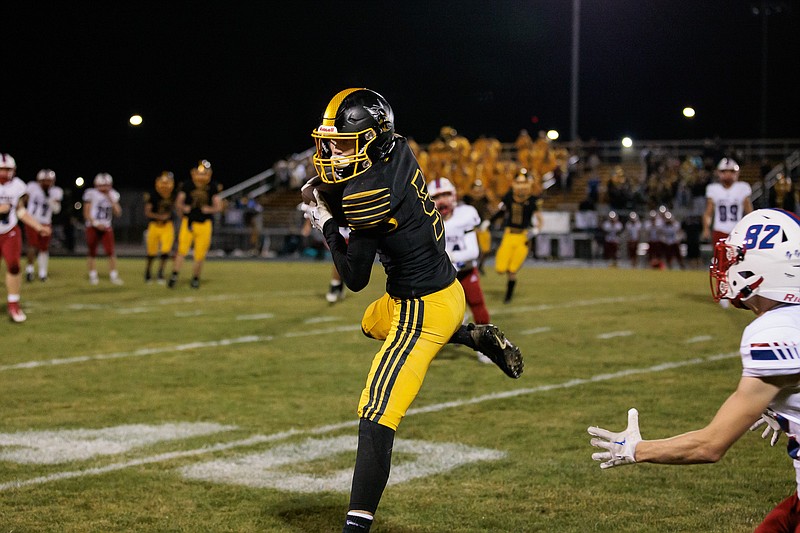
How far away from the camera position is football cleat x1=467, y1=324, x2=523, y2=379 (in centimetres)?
423

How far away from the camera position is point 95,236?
58.2 ft

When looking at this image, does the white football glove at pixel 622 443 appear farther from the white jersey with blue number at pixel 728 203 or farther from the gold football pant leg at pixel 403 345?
the white jersey with blue number at pixel 728 203

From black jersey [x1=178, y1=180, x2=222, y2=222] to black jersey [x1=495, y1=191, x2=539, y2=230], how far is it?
4761 millimetres

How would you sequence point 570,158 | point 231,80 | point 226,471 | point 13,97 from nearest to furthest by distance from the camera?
point 226,471 → point 570,158 → point 13,97 → point 231,80

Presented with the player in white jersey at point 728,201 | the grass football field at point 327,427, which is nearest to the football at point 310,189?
the grass football field at point 327,427

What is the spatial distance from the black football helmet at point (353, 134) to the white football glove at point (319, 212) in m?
0.12

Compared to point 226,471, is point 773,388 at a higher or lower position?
higher

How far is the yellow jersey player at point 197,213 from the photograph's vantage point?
644 inches

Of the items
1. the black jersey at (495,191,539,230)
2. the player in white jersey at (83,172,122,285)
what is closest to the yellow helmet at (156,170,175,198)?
the player in white jersey at (83,172,122,285)

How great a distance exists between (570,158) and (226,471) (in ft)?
88.8

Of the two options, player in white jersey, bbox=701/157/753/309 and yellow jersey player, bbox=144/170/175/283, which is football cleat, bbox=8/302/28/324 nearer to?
yellow jersey player, bbox=144/170/175/283

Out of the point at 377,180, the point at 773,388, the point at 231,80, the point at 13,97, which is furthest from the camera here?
the point at 231,80

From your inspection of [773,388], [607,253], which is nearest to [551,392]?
[773,388]

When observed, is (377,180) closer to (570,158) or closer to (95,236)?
(95,236)
